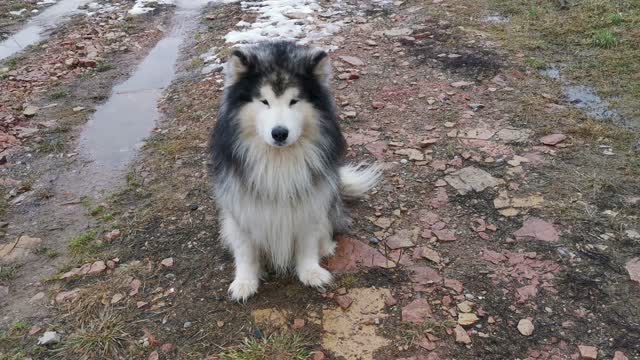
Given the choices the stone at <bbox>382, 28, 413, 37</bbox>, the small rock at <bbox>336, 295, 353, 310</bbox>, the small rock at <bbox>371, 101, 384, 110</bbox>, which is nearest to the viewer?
the small rock at <bbox>336, 295, 353, 310</bbox>

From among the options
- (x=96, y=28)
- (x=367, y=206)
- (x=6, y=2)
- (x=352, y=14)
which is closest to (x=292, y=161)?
(x=367, y=206)

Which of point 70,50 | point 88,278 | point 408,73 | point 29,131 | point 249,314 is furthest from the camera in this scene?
point 70,50

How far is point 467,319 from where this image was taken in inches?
114

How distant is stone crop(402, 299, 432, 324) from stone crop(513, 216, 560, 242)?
955 millimetres

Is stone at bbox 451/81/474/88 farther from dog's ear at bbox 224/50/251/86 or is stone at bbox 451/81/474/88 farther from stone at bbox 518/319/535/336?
dog's ear at bbox 224/50/251/86

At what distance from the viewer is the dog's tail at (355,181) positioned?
378cm

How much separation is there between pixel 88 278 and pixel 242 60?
74.4 inches

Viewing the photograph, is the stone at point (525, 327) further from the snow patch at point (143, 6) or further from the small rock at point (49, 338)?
the snow patch at point (143, 6)

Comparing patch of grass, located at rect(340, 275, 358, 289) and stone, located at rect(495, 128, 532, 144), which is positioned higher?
stone, located at rect(495, 128, 532, 144)

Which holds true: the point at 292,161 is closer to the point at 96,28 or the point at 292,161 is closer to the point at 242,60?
the point at 242,60

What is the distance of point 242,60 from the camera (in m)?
2.63

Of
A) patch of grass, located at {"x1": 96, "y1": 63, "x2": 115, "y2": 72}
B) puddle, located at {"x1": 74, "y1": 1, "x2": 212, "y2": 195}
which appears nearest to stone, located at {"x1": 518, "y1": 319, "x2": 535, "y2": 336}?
puddle, located at {"x1": 74, "y1": 1, "x2": 212, "y2": 195}

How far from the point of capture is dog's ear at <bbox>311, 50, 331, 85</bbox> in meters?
2.67

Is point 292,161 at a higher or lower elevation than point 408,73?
→ higher
